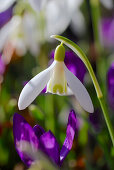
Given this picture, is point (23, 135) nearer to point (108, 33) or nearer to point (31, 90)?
point (31, 90)

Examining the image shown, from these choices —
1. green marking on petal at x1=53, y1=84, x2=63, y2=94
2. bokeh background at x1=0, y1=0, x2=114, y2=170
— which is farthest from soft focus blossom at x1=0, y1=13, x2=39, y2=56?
green marking on petal at x1=53, y1=84, x2=63, y2=94

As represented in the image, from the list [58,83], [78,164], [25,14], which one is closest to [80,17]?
[25,14]

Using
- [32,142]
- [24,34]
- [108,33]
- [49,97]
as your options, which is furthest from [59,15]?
[32,142]

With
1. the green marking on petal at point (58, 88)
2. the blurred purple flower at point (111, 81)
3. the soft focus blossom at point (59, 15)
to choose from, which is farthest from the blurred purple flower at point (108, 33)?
the green marking on petal at point (58, 88)

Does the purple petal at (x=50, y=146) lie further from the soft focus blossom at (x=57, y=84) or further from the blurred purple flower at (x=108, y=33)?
the blurred purple flower at (x=108, y=33)

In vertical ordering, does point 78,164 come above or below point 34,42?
below

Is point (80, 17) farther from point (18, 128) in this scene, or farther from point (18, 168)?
point (18, 128)
